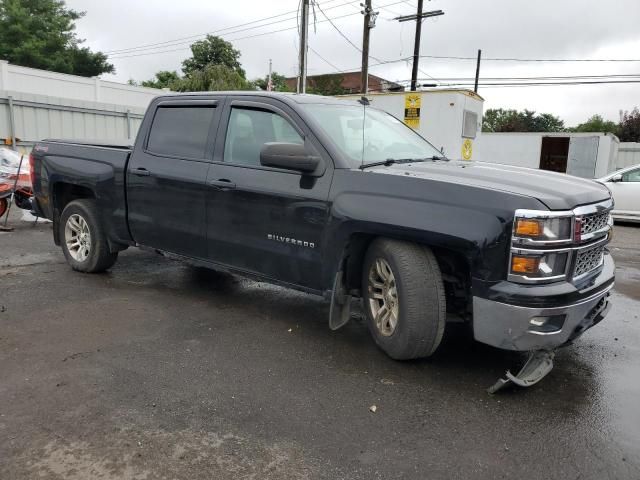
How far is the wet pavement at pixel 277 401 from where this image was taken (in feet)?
9.10

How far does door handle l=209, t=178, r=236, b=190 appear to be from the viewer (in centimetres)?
457

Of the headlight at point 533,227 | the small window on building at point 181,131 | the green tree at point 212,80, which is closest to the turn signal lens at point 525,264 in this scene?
the headlight at point 533,227

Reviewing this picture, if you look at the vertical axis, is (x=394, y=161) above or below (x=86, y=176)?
above

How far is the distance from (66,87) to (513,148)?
23244mm

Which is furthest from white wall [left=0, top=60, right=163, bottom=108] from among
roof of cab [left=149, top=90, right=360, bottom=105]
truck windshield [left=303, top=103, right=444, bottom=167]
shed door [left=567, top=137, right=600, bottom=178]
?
truck windshield [left=303, top=103, right=444, bottom=167]

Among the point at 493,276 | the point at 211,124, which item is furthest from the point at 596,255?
the point at 211,124

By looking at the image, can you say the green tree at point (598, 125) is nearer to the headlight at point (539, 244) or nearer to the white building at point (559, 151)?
the white building at point (559, 151)

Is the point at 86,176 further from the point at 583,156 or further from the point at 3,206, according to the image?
the point at 583,156

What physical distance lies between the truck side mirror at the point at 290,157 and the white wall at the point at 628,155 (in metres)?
28.7

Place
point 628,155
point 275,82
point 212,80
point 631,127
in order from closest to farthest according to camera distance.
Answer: point 628,155
point 212,80
point 631,127
point 275,82

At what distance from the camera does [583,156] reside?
2461cm

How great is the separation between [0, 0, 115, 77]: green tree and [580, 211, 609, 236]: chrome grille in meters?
45.4

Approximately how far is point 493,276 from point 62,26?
4900 cm

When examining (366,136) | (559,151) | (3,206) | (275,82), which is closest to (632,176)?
(366,136)
